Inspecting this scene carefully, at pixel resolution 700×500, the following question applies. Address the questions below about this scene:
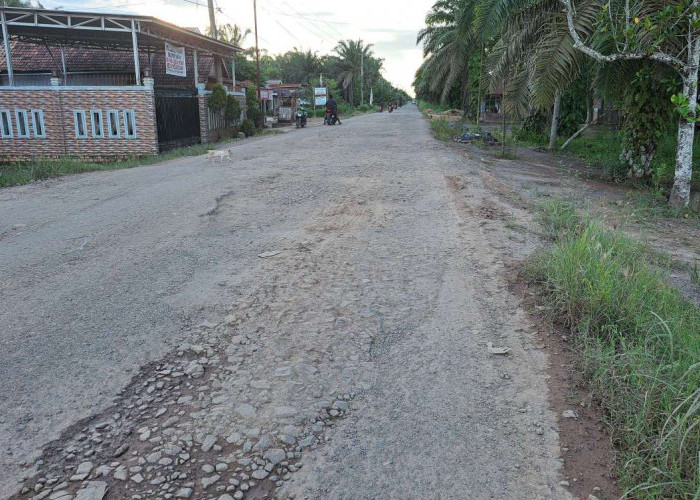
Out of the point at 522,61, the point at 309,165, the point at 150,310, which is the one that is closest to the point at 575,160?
the point at 522,61

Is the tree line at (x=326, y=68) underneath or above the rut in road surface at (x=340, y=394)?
above

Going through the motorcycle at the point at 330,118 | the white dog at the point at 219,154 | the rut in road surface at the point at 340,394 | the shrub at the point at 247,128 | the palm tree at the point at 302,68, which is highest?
the palm tree at the point at 302,68

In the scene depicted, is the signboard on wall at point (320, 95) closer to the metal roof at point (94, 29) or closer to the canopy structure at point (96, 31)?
the canopy structure at point (96, 31)

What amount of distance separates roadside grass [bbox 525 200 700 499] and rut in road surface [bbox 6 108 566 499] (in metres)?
0.36

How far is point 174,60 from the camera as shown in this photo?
792 inches

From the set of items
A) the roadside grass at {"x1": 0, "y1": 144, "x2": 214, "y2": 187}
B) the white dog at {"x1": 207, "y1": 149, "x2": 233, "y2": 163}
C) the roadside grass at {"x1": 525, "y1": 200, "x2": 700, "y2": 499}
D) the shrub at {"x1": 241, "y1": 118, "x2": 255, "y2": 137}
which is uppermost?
the shrub at {"x1": 241, "y1": 118, "x2": 255, "y2": 137}

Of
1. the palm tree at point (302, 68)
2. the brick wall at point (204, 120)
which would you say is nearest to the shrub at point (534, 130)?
the brick wall at point (204, 120)

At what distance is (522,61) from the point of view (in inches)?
595

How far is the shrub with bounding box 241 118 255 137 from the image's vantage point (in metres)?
27.0

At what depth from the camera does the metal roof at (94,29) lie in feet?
58.0

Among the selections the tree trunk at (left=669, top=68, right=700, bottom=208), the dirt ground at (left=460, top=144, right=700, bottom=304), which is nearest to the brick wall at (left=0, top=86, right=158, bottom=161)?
the dirt ground at (left=460, top=144, right=700, bottom=304)

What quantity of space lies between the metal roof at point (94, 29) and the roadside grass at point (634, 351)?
1695cm

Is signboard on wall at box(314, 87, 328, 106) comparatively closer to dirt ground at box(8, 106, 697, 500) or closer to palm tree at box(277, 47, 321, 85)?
palm tree at box(277, 47, 321, 85)

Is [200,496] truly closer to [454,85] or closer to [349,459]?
[349,459]
